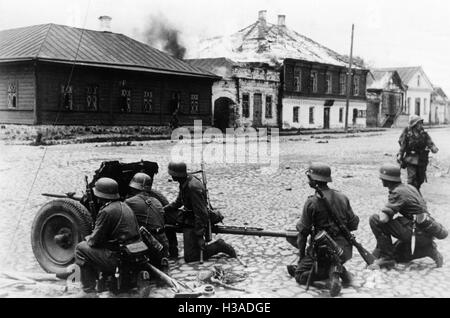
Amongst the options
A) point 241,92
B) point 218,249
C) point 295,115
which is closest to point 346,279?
point 218,249

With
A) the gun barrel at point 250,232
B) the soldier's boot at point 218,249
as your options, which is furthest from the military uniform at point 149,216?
the gun barrel at point 250,232

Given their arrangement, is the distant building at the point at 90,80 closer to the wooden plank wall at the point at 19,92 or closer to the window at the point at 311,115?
the wooden plank wall at the point at 19,92

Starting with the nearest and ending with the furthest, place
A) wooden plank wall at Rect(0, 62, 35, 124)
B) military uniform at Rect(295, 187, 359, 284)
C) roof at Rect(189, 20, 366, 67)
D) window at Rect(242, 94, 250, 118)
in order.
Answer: military uniform at Rect(295, 187, 359, 284), wooden plank wall at Rect(0, 62, 35, 124), window at Rect(242, 94, 250, 118), roof at Rect(189, 20, 366, 67)

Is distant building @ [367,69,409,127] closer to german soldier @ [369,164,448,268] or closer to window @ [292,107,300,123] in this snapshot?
window @ [292,107,300,123]

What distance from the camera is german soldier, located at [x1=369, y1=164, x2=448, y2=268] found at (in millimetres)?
5547

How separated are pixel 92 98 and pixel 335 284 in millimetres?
24254

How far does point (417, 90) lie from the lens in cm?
5784

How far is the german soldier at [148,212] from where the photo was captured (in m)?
5.45

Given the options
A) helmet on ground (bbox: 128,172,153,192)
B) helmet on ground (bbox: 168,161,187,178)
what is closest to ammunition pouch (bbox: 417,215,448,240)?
helmet on ground (bbox: 168,161,187,178)

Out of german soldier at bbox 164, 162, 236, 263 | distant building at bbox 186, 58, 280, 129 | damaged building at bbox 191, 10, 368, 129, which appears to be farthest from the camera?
damaged building at bbox 191, 10, 368, 129

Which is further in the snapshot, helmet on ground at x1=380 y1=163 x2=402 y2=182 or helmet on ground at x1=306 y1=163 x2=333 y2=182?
helmet on ground at x1=380 y1=163 x2=402 y2=182

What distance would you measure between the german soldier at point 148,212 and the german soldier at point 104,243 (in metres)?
0.50
